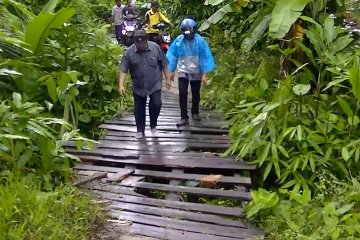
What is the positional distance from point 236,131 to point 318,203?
1984 millimetres

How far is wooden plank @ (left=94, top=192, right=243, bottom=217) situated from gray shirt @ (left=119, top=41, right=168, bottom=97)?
2209mm

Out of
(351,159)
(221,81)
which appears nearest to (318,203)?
(351,159)

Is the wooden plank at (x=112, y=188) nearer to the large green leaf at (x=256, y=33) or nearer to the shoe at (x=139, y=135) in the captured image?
the shoe at (x=139, y=135)

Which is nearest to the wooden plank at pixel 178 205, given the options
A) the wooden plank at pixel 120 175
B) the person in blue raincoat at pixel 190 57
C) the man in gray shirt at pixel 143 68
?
the wooden plank at pixel 120 175

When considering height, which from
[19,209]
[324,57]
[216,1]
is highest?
[216,1]

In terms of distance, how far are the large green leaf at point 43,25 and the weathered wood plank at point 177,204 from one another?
8.36ft

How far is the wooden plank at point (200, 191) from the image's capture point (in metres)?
5.39

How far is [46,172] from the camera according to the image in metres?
5.29

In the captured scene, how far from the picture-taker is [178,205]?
17.3 ft

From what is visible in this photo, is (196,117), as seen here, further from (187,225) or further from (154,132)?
(187,225)

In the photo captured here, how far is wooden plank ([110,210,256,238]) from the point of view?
4.65 metres

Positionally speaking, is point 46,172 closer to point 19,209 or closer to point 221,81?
point 19,209

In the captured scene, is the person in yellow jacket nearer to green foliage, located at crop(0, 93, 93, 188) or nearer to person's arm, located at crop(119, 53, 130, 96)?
person's arm, located at crop(119, 53, 130, 96)

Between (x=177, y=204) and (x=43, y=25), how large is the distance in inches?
127
